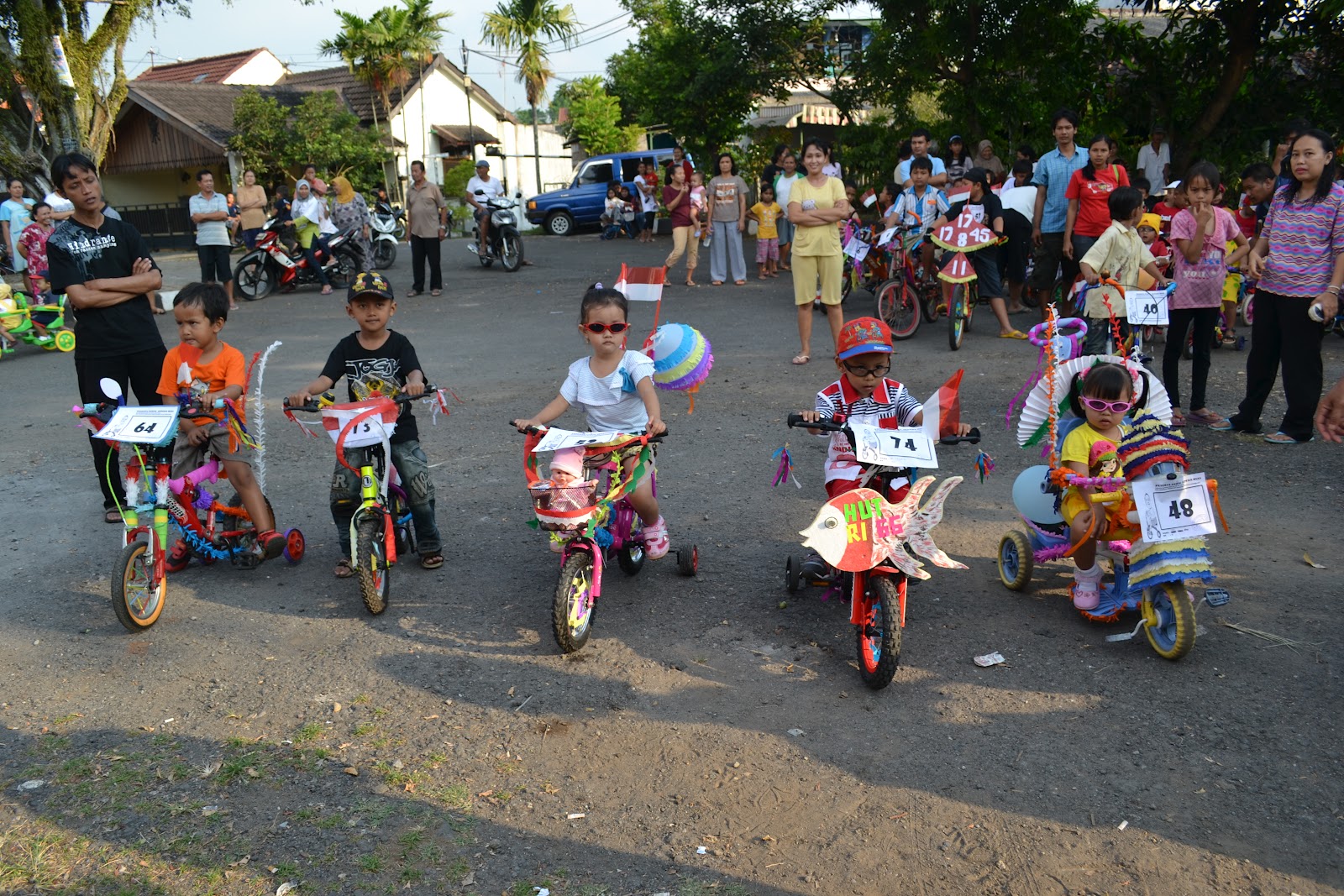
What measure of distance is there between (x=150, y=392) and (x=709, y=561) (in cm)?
374

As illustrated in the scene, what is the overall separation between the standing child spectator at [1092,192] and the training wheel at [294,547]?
24.9 ft

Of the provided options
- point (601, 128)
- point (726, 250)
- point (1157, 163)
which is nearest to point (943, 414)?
point (1157, 163)

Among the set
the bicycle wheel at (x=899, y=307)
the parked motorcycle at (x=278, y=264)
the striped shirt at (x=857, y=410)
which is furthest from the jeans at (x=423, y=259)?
the striped shirt at (x=857, y=410)

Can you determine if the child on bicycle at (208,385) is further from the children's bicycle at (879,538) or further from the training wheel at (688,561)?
the children's bicycle at (879,538)

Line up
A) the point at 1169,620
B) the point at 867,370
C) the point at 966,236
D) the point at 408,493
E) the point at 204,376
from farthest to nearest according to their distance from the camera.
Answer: the point at 966,236
the point at 204,376
the point at 408,493
the point at 867,370
the point at 1169,620

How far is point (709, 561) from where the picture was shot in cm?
570

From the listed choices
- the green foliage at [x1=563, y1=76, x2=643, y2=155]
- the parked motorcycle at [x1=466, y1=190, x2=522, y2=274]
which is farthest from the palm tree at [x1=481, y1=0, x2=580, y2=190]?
the parked motorcycle at [x1=466, y1=190, x2=522, y2=274]

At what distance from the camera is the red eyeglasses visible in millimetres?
4699

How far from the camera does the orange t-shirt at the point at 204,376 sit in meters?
5.63

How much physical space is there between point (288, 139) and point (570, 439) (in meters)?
30.6

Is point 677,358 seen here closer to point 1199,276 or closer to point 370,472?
point 370,472

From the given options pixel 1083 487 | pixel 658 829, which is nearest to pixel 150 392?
pixel 658 829

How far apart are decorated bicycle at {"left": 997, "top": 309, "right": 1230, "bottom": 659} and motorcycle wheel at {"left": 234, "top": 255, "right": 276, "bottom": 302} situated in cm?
1407

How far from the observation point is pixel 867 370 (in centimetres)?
477
